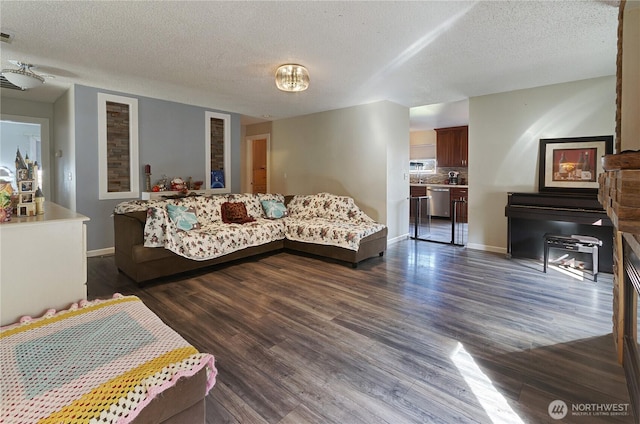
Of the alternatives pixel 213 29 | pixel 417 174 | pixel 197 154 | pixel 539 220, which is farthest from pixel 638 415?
pixel 417 174

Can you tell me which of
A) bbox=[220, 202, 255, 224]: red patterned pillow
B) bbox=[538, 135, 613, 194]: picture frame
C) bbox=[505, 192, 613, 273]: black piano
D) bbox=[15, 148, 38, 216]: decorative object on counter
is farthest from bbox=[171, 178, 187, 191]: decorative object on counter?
bbox=[538, 135, 613, 194]: picture frame

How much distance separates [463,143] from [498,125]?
3588mm

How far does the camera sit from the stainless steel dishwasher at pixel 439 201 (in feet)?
26.0

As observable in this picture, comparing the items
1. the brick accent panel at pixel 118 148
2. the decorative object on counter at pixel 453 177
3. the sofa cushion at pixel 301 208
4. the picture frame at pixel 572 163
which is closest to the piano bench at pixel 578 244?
the picture frame at pixel 572 163

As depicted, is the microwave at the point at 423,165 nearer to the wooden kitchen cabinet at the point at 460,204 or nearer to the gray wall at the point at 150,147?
the wooden kitchen cabinet at the point at 460,204

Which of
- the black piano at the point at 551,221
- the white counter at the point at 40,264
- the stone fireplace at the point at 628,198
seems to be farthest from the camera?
the black piano at the point at 551,221

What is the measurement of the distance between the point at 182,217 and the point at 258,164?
4612 mm

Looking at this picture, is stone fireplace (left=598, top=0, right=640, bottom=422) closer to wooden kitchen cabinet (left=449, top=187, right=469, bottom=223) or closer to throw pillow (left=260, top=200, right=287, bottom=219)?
throw pillow (left=260, top=200, right=287, bottom=219)

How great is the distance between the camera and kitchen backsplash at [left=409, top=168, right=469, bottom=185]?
328 inches

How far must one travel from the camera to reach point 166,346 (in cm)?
124

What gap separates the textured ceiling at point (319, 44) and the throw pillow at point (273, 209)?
5.68 ft

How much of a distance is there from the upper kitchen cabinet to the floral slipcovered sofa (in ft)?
15.2

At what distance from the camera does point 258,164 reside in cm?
820

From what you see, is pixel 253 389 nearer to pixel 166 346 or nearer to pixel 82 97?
pixel 166 346
